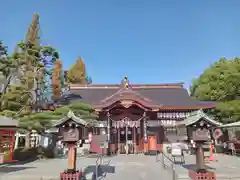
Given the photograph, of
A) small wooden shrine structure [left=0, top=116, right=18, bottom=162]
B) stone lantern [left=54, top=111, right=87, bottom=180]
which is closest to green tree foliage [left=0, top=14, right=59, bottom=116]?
small wooden shrine structure [left=0, top=116, right=18, bottom=162]

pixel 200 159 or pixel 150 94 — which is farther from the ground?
pixel 150 94

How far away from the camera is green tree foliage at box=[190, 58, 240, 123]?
19.2m

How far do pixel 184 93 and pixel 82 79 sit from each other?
86.1 ft

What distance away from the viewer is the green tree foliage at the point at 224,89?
754 inches

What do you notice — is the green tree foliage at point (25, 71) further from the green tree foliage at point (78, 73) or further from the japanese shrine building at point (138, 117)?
the green tree foliage at point (78, 73)

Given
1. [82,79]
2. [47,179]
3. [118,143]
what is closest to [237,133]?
[118,143]

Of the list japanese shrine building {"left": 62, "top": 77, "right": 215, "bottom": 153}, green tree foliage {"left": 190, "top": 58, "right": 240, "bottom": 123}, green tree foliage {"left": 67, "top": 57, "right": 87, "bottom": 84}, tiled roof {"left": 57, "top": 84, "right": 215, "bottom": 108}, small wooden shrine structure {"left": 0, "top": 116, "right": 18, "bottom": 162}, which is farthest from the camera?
green tree foliage {"left": 67, "top": 57, "right": 87, "bottom": 84}

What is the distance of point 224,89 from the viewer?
25797mm

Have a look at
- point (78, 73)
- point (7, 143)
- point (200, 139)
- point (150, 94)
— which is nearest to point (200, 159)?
point (200, 139)

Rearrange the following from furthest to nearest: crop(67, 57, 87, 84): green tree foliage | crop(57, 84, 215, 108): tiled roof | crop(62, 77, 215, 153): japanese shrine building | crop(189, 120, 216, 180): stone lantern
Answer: crop(67, 57, 87, 84): green tree foliage < crop(57, 84, 215, 108): tiled roof < crop(62, 77, 215, 153): japanese shrine building < crop(189, 120, 216, 180): stone lantern

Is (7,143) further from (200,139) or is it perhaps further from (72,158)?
→ (200,139)

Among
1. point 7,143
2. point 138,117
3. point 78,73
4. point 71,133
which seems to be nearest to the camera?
point 71,133

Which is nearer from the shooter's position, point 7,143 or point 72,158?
point 72,158

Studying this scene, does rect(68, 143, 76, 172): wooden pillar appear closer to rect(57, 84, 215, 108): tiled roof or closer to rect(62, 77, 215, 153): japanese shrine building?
rect(62, 77, 215, 153): japanese shrine building
